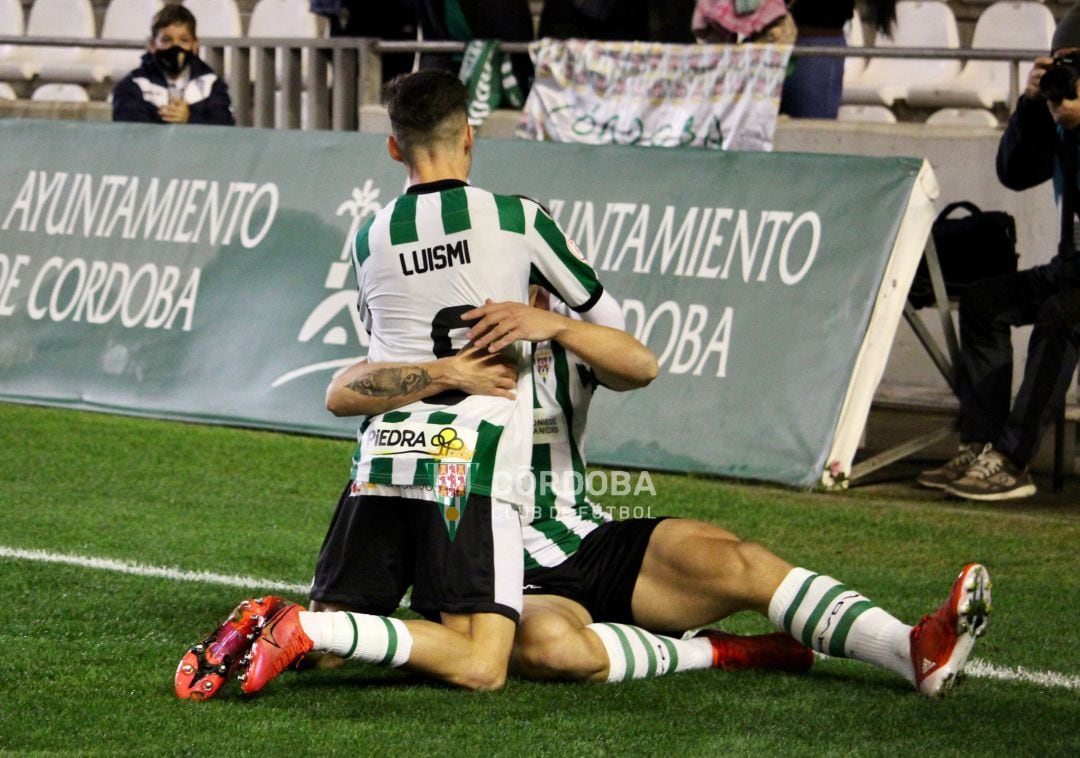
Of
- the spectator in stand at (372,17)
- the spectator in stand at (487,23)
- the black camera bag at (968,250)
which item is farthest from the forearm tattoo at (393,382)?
the spectator in stand at (372,17)

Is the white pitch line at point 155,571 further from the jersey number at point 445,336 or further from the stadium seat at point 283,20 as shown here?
the stadium seat at point 283,20

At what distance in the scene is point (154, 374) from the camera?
9.60 metres

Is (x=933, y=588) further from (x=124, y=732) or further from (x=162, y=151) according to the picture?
(x=162, y=151)

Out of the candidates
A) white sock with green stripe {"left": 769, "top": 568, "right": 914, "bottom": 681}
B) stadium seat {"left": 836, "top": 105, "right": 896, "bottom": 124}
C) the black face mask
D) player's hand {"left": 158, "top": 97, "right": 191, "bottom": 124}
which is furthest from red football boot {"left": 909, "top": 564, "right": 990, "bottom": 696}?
stadium seat {"left": 836, "top": 105, "right": 896, "bottom": 124}

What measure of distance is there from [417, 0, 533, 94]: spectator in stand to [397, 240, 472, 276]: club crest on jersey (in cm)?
665

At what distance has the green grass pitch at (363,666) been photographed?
4.20 metres

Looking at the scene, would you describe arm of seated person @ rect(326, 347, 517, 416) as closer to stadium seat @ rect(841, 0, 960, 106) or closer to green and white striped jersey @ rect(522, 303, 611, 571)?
green and white striped jersey @ rect(522, 303, 611, 571)

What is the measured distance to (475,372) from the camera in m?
4.70

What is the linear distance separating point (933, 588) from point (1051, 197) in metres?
3.80

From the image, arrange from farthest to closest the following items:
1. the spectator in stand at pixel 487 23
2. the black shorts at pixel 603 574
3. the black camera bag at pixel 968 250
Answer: the spectator in stand at pixel 487 23, the black camera bag at pixel 968 250, the black shorts at pixel 603 574

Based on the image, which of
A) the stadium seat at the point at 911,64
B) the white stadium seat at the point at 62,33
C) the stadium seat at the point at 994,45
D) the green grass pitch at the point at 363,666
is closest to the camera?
the green grass pitch at the point at 363,666

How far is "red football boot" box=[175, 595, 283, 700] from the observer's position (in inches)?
174

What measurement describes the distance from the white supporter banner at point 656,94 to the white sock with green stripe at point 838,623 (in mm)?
5347

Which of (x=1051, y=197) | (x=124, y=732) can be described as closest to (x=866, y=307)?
(x=1051, y=197)
